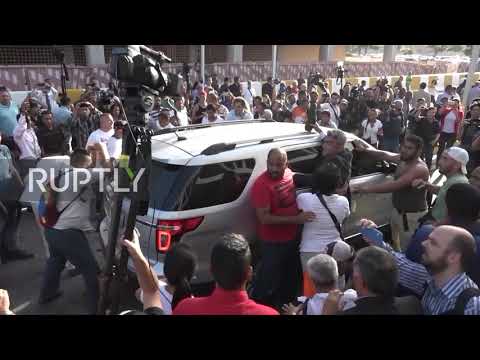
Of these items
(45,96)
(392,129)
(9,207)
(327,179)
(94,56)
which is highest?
(94,56)

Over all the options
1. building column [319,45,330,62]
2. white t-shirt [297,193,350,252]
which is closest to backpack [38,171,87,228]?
white t-shirt [297,193,350,252]

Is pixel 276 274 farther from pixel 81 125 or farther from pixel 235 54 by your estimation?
pixel 235 54

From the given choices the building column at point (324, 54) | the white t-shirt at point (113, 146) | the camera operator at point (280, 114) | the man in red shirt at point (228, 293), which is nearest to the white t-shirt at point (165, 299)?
the man in red shirt at point (228, 293)

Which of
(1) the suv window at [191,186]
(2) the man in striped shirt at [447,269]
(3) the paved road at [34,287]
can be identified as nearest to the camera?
(2) the man in striped shirt at [447,269]

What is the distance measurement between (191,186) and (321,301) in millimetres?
1587

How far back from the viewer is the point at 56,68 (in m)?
16.2

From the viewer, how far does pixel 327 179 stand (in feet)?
12.0

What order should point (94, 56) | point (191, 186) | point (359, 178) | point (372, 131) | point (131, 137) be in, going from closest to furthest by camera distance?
point (131, 137)
point (191, 186)
point (359, 178)
point (372, 131)
point (94, 56)

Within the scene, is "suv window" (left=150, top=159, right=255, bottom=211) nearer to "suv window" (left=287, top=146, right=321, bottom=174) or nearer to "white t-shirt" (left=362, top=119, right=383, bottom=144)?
"suv window" (left=287, top=146, right=321, bottom=174)

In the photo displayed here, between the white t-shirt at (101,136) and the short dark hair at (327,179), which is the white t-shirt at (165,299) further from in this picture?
the white t-shirt at (101,136)

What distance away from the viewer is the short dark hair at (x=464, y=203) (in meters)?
3.08

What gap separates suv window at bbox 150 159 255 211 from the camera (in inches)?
148

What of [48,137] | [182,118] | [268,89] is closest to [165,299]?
[48,137]

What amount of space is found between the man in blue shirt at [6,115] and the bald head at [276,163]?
5.22 m
